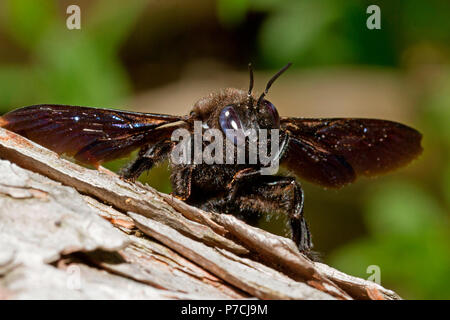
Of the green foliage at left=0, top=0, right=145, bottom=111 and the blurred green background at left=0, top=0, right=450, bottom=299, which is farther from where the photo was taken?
the green foliage at left=0, top=0, right=145, bottom=111

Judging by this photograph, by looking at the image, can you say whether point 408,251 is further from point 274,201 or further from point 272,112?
point 272,112

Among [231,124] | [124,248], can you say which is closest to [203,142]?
[231,124]

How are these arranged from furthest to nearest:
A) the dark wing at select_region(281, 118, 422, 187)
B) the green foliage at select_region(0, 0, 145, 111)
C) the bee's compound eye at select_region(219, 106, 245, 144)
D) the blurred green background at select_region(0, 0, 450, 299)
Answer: the green foliage at select_region(0, 0, 145, 111) < the blurred green background at select_region(0, 0, 450, 299) < the dark wing at select_region(281, 118, 422, 187) < the bee's compound eye at select_region(219, 106, 245, 144)

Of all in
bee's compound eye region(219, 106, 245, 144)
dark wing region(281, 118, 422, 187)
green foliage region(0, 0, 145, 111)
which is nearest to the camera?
bee's compound eye region(219, 106, 245, 144)

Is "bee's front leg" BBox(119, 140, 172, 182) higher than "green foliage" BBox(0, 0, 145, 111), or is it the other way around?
"green foliage" BBox(0, 0, 145, 111)

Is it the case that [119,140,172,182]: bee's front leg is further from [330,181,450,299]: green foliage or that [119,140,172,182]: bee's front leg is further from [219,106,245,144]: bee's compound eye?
[330,181,450,299]: green foliage

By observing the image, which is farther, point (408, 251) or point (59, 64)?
point (59, 64)

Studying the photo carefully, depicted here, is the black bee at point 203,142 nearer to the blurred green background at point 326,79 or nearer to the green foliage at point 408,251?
the blurred green background at point 326,79

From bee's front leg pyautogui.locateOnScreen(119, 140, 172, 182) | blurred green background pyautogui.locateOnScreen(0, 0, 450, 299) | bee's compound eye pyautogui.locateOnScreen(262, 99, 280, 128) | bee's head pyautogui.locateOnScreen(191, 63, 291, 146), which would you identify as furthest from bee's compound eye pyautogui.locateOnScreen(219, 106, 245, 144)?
blurred green background pyautogui.locateOnScreen(0, 0, 450, 299)
